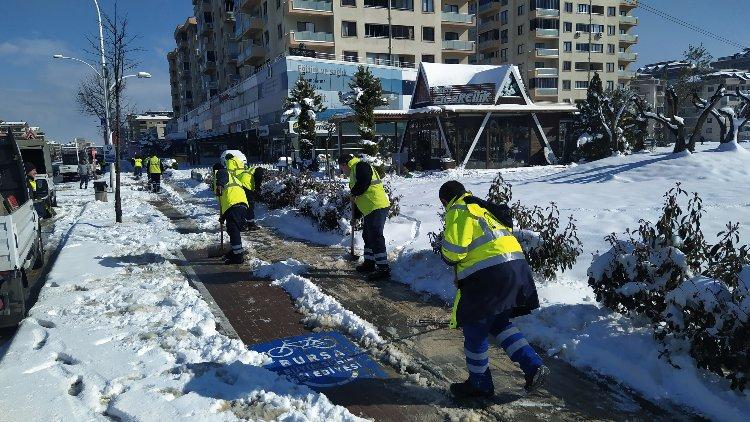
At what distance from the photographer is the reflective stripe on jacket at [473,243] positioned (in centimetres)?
361

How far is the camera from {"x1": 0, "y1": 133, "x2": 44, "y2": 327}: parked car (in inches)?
195

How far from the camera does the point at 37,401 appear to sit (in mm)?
3693

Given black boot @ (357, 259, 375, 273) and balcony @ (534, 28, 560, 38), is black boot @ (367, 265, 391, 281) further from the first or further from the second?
balcony @ (534, 28, 560, 38)

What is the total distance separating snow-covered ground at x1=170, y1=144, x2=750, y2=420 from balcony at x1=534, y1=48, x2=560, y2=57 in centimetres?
4335

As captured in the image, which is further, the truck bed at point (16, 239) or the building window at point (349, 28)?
the building window at point (349, 28)

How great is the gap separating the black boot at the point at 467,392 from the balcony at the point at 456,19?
154 ft

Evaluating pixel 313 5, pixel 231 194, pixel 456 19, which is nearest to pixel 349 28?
pixel 313 5

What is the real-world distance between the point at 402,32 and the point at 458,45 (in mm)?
6354

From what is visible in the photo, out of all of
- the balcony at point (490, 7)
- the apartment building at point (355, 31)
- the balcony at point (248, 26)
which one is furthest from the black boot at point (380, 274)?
the balcony at point (490, 7)

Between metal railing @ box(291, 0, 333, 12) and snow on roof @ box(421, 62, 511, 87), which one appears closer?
snow on roof @ box(421, 62, 511, 87)

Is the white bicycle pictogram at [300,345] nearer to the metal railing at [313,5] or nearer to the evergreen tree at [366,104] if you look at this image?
the evergreen tree at [366,104]

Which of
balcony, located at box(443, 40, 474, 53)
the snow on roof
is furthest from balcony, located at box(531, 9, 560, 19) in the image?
the snow on roof

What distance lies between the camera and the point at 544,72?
5828 cm

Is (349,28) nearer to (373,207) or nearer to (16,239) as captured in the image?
(373,207)
